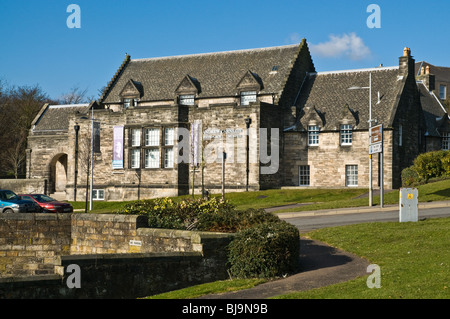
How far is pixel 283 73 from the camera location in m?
50.1

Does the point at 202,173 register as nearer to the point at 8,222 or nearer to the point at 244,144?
the point at 244,144

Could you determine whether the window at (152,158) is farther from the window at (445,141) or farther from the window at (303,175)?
the window at (445,141)

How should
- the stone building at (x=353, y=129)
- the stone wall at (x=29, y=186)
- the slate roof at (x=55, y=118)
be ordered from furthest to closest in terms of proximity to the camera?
the slate roof at (x=55, y=118) → the stone wall at (x=29, y=186) → the stone building at (x=353, y=129)

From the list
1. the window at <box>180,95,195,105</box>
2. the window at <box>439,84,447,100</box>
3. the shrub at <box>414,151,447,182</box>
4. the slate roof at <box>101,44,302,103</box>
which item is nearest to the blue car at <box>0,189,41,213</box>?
the slate roof at <box>101,44,302,103</box>

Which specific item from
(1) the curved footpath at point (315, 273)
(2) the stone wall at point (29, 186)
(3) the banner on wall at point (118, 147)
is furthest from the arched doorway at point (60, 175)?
(1) the curved footpath at point (315, 273)

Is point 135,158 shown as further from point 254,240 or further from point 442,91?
point 442,91

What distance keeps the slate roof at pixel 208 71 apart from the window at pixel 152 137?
3940 millimetres

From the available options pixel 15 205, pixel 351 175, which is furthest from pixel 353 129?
pixel 15 205

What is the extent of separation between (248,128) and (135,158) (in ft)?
34.5

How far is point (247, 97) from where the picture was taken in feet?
165

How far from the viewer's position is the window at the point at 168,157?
160ft

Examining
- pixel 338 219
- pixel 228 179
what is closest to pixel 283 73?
pixel 228 179

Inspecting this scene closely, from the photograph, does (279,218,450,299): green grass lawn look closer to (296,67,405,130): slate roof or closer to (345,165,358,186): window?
(345,165,358,186): window

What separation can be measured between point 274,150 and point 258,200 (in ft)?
22.9
